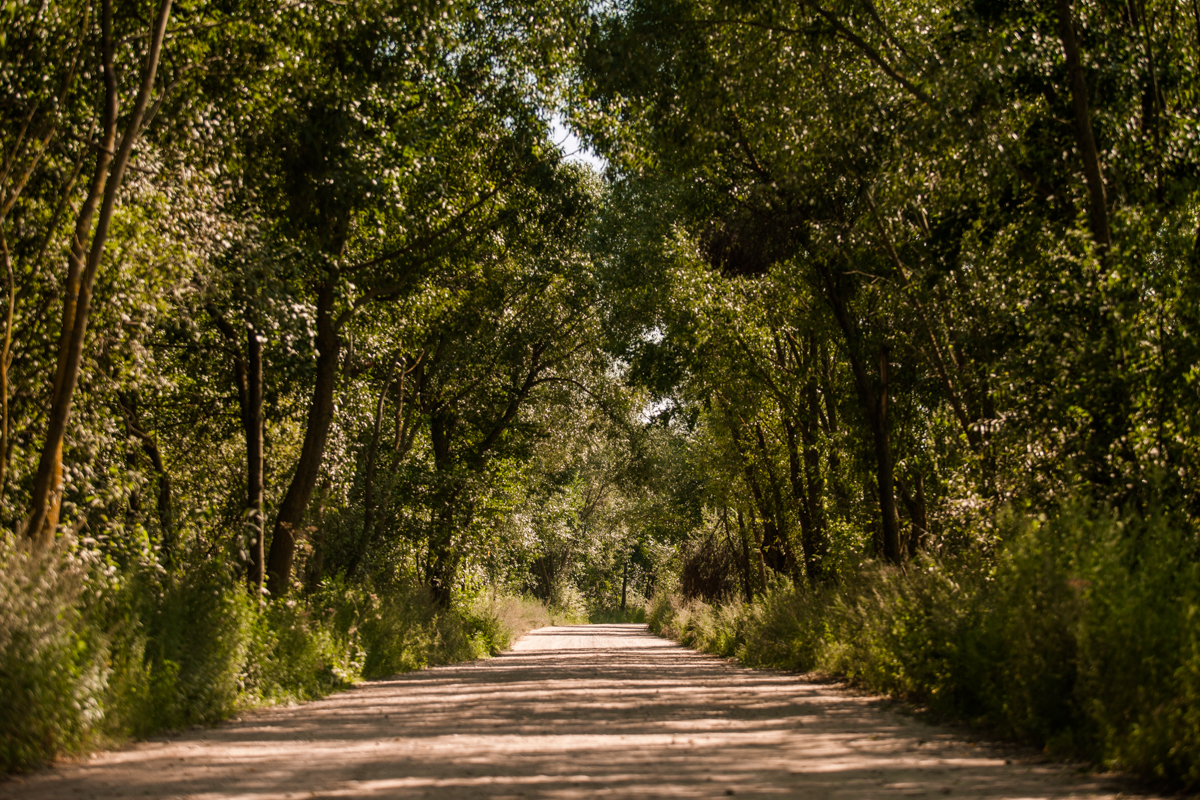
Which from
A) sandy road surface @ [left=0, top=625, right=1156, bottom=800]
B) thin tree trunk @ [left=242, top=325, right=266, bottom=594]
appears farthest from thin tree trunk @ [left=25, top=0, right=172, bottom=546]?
thin tree trunk @ [left=242, top=325, right=266, bottom=594]

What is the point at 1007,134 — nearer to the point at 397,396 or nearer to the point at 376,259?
the point at 376,259

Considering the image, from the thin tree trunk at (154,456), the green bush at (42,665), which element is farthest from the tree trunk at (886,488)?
the green bush at (42,665)

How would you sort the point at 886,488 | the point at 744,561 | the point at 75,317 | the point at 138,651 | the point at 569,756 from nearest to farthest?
the point at 569,756, the point at 138,651, the point at 75,317, the point at 886,488, the point at 744,561

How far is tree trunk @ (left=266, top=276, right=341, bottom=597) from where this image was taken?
15406 millimetres

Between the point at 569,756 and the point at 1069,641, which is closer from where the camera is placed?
the point at 569,756

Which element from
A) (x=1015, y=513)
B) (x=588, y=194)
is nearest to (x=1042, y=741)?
(x=1015, y=513)

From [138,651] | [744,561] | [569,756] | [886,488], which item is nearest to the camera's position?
[569,756]

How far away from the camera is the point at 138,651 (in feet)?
27.2

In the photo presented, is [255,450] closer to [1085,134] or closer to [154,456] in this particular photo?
[154,456]

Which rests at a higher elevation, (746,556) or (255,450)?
(255,450)

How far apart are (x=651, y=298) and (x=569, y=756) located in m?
16.5

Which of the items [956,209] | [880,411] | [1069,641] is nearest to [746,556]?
[880,411]

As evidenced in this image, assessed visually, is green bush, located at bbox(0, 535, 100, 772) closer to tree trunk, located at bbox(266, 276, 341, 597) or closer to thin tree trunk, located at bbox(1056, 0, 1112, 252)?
tree trunk, located at bbox(266, 276, 341, 597)

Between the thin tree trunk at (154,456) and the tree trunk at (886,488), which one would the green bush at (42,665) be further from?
the tree trunk at (886,488)
